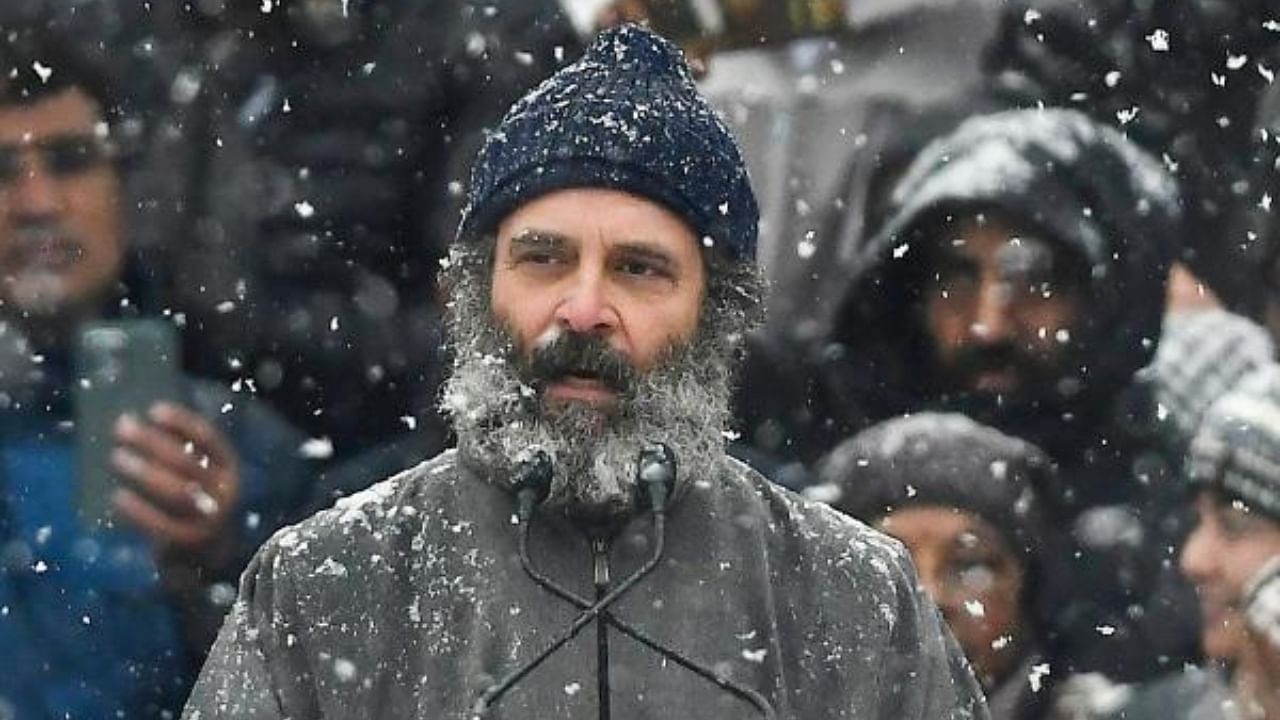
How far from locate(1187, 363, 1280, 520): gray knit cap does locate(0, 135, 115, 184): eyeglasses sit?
79.2 inches

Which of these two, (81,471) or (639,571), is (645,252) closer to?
(639,571)

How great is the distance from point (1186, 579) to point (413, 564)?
218cm

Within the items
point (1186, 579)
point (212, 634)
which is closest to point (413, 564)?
point (212, 634)

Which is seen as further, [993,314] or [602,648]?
[993,314]

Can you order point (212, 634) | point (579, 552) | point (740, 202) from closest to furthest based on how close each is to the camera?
point (579, 552), point (740, 202), point (212, 634)

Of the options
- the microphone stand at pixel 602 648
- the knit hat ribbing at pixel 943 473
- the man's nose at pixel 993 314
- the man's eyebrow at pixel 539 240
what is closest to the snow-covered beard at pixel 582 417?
the man's eyebrow at pixel 539 240

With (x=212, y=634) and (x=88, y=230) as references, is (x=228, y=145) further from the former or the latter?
(x=212, y=634)

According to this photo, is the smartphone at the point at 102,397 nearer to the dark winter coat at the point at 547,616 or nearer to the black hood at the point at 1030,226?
the black hood at the point at 1030,226

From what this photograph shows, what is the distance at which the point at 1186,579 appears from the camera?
496 cm

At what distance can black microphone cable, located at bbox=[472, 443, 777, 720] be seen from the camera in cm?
272

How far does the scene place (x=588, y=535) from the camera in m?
3.17

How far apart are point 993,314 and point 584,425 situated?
80.1 inches

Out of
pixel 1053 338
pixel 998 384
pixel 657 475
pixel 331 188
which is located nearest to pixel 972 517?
pixel 998 384

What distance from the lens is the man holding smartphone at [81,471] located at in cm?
491
